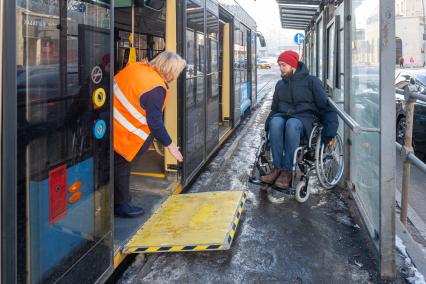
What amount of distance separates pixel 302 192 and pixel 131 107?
6.76 feet

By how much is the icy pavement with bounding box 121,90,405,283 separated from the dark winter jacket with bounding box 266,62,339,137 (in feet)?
2.64

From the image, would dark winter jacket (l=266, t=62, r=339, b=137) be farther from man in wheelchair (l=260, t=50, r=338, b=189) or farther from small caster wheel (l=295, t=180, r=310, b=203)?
small caster wheel (l=295, t=180, r=310, b=203)

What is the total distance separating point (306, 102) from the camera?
15.7ft

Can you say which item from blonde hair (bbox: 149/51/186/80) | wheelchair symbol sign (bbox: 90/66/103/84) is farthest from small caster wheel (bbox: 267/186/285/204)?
wheelchair symbol sign (bbox: 90/66/103/84)

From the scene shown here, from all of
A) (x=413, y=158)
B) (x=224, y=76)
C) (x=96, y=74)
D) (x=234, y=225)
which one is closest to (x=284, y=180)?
(x=234, y=225)

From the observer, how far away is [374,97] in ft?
10.6

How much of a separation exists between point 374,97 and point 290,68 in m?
1.70

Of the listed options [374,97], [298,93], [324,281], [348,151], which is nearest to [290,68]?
[298,93]

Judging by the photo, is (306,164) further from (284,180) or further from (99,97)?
(99,97)

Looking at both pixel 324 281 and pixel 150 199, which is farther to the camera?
pixel 150 199

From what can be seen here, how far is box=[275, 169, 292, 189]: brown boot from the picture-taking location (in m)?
4.67

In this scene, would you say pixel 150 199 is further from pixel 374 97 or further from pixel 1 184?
pixel 1 184

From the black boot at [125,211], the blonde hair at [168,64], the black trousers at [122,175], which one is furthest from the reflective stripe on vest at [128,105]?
the black boot at [125,211]

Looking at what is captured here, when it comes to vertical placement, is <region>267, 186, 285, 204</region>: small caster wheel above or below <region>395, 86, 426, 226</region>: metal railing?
below
